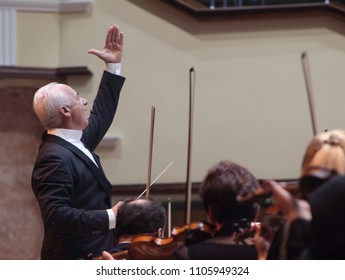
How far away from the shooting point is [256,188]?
1713 mm

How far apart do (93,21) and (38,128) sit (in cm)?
65

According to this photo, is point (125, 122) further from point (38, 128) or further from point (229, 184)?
point (229, 184)

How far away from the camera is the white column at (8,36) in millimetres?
3832

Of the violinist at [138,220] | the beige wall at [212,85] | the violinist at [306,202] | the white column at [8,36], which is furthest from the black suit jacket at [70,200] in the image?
the white column at [8,36]

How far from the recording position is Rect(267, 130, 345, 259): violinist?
1407mm

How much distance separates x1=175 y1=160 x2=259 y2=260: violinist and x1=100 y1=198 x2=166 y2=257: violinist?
39 cm

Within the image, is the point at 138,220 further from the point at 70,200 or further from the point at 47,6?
the point at 47,6

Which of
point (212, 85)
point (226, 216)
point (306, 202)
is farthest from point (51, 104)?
point (212, 85)

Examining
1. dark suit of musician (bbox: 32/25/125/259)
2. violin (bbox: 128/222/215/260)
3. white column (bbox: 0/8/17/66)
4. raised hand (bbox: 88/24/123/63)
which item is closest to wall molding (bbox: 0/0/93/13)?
white column (bbox: 0/8/17/66)

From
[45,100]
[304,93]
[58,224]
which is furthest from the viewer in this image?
[304,93]

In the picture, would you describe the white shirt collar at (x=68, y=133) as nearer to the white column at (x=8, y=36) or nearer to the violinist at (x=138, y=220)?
the violinist at (x=138, y=220)

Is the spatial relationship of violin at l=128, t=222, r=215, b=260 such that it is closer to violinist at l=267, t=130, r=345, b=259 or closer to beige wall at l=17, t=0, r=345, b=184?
violinist at l=267, t=130, r=345, b=259

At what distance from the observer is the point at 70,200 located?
231 cm
